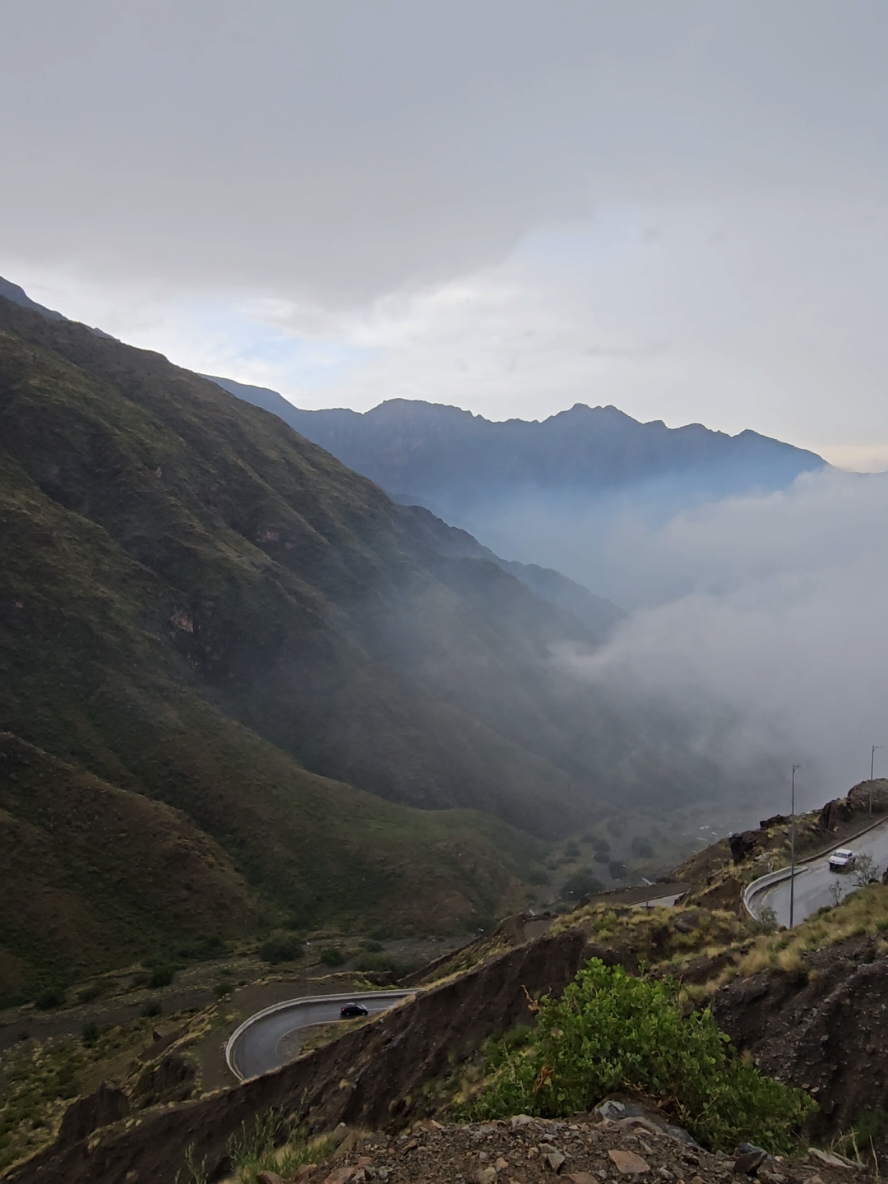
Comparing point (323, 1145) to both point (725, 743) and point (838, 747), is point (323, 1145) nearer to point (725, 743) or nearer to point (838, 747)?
point (725, 743)

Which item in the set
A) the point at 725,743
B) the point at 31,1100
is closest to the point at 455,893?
the point at 31,1100

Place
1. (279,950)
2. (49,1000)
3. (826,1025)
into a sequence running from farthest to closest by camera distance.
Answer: (279,950)
(49,1000)
(826,1025)

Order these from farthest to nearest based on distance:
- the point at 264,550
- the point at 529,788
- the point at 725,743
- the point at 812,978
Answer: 1. the point at 725,743
2. the point at 264,550
3. the point at 529,788
4. the point at 812,978

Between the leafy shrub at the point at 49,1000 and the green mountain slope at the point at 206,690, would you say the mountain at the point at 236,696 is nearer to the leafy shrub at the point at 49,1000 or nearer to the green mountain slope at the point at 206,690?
the green mountain slope at the point at 206,690

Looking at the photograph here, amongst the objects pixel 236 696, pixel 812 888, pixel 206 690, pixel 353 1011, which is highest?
pixel 812 888

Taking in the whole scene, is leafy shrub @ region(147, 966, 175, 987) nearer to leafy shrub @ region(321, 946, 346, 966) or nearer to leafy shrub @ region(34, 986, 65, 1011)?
leafy shrub @ region(34, 986, 65, 1011)

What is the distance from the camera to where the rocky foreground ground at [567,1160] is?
580cm

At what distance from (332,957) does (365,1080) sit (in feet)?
142

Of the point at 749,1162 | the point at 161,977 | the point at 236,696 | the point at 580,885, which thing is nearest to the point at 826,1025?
the point at 749,1162

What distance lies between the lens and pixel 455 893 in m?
74.2

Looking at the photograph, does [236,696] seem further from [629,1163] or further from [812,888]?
[629,1163]

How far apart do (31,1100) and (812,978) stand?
3637cm

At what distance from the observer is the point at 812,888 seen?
78.1 ft

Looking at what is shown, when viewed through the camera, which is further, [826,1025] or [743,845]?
[743,845]
